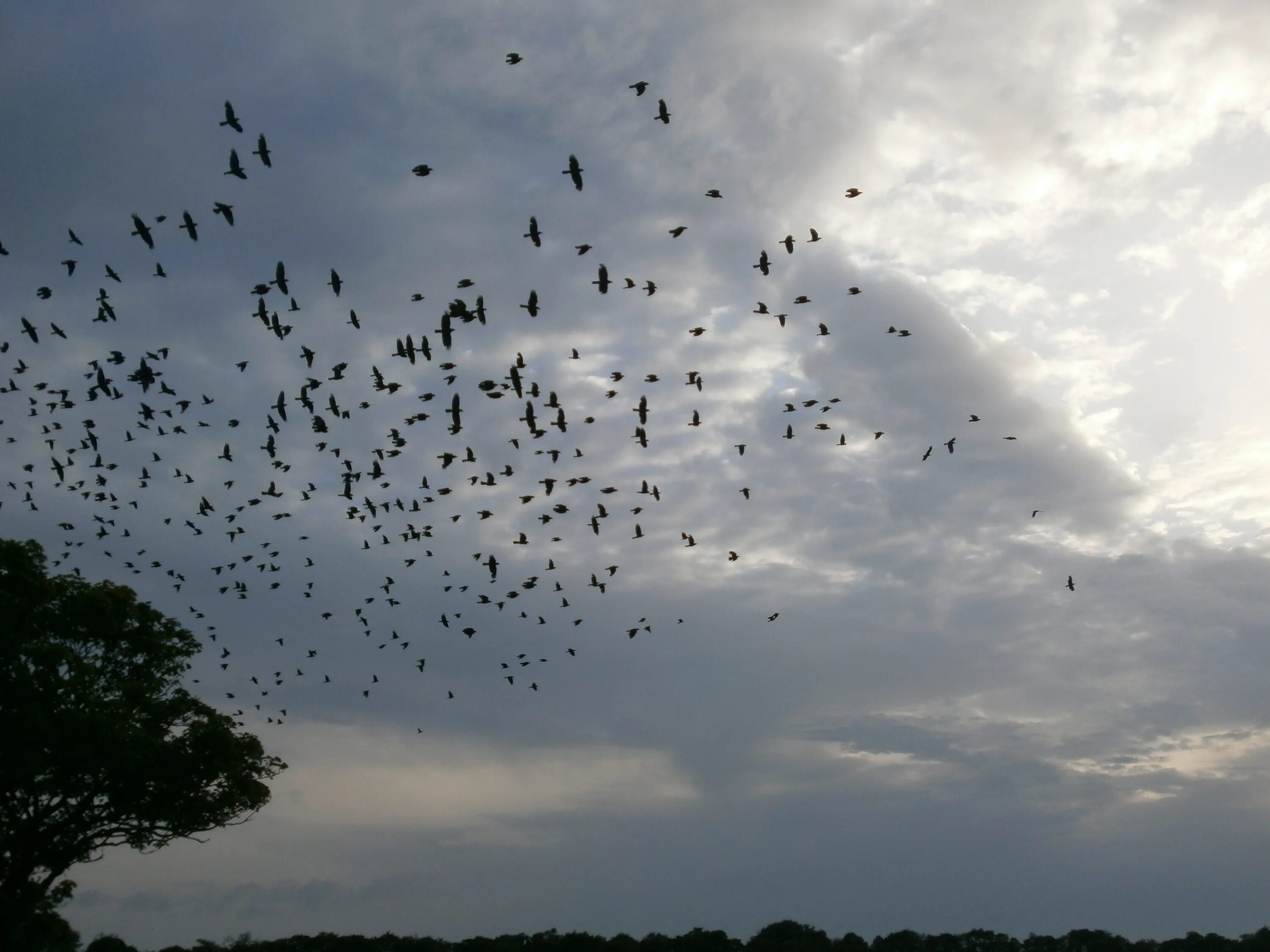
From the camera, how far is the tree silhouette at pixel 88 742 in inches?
1323

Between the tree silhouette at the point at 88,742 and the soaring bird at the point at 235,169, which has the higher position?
the soaring bird at the point at 235,169

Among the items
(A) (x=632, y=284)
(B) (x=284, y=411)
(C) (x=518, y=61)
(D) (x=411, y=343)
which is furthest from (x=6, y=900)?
(C) (x=518, y=61)

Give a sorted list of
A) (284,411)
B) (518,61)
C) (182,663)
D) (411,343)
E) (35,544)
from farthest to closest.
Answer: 1. (182,663)
2. (35,544)
3. (284,411)
4. (411,343)
5. (518,61)

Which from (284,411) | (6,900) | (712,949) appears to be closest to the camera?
(284,411)

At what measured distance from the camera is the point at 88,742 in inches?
1329

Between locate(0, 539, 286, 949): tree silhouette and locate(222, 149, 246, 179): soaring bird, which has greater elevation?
locate(222, 149, 246, 179): soaring bird

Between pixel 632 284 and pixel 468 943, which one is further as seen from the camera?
pixel 468 943

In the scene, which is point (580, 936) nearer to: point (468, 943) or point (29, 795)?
point (468, 943)

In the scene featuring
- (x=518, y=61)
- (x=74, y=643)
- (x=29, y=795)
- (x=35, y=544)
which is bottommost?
(x=29, y=795)

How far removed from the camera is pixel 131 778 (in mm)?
35719

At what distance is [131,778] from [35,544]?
31.2ft

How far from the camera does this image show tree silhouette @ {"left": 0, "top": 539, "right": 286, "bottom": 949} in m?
33.6

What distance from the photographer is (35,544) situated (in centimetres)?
3609

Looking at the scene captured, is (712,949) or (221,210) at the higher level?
(221,210)
